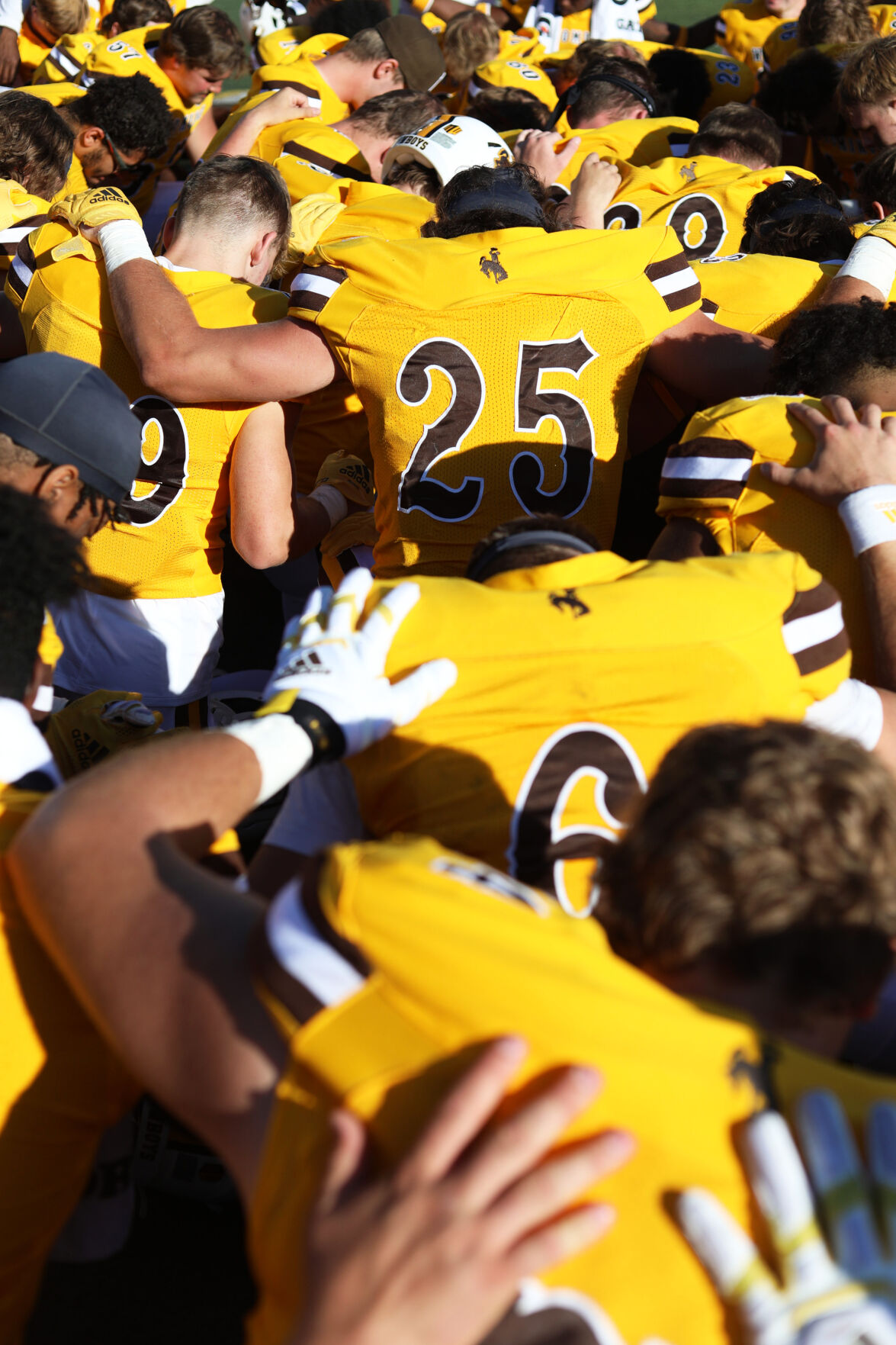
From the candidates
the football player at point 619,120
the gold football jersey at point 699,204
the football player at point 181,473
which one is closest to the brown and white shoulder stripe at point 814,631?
the football player at point 181,473

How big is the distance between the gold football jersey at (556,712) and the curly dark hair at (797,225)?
245 centimetres

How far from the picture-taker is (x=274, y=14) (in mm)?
7711

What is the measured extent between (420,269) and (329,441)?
38.7 inches

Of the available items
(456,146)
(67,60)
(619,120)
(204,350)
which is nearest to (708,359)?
(204,350)

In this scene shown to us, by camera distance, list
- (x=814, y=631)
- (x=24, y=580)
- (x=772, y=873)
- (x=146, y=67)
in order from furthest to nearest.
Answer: (x=146, y=67) < (x=814, y=631) < (x=24, y=580) < (x=772, y=873)

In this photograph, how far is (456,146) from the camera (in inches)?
153

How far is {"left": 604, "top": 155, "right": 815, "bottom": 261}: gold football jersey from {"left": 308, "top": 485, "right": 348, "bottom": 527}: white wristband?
160 centimetres

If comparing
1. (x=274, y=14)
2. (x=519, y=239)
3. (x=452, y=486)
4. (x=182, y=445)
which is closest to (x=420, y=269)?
(x=519, y=239)

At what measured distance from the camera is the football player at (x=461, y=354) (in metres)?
2.75

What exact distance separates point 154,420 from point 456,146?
5.52 feet

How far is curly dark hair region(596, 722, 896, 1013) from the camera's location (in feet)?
3.88

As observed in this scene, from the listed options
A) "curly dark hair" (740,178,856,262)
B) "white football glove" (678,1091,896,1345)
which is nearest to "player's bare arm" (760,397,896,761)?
"white football glove" (678,1091,896,1345)

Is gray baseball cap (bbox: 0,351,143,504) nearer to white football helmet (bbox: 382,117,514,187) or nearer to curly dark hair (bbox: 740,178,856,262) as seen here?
white football helmet (bbox: 382,117,514,187)

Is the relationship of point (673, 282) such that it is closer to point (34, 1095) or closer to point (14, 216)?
point (14, 216)
